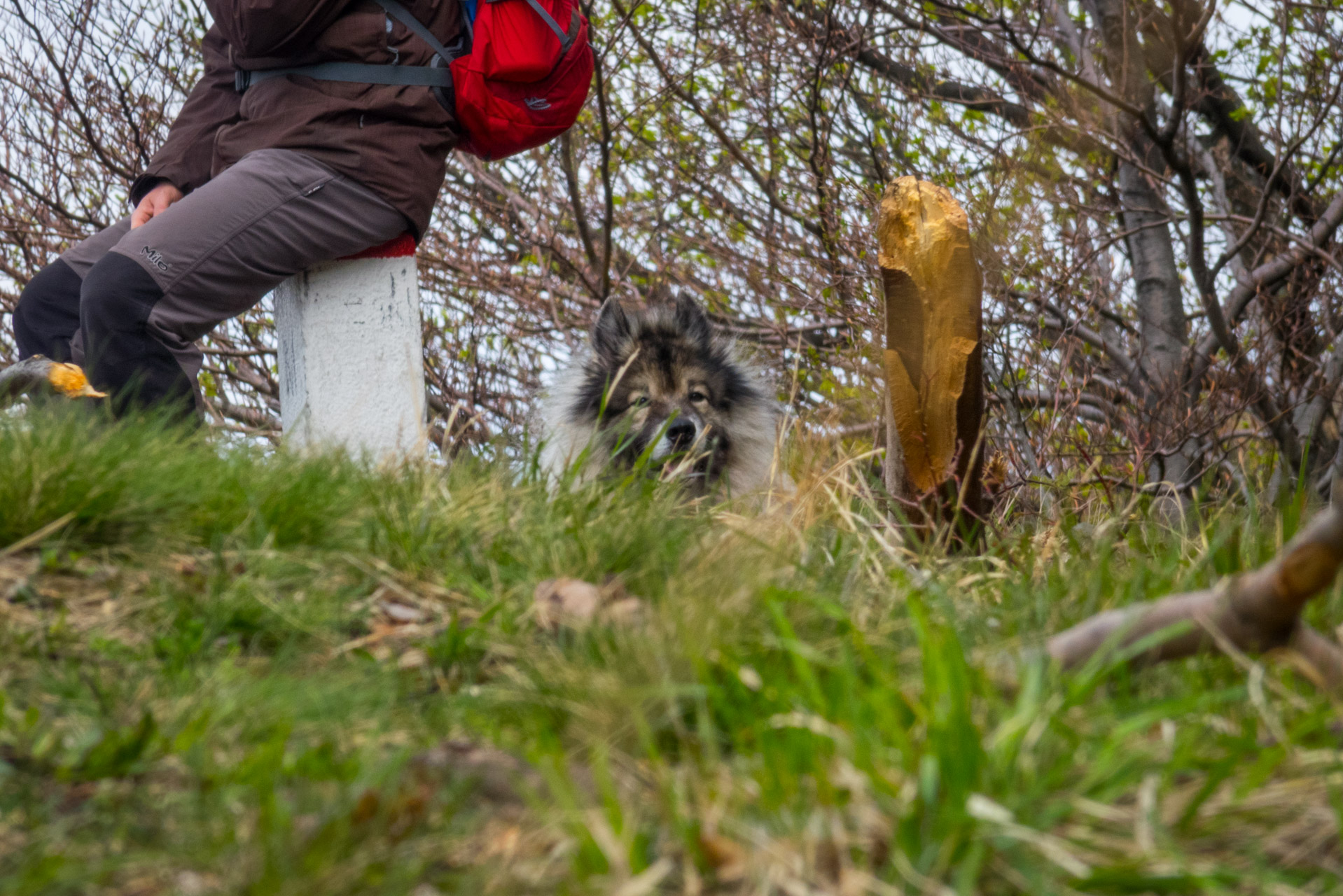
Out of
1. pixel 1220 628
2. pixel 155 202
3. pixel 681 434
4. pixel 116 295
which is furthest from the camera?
pixel 681 434

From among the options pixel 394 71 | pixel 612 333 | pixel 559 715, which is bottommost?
pixel 559 715

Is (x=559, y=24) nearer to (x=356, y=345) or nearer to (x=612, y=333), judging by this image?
(x=356, y=345)

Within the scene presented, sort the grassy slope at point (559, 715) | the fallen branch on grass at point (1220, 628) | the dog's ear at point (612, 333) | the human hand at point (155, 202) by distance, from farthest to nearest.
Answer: the dog's ear at point (612, 333)
the human hand at point (155, 202)
the fallen branch on grass at point (1220, 628)
the grassy slope at point (559, 715)

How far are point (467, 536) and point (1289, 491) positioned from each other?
7.62 feet

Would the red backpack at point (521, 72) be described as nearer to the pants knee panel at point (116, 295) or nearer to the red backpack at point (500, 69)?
the red backpack at point (500, 69)

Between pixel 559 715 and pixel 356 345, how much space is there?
2474 millimetres

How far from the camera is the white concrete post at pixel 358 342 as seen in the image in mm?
4148

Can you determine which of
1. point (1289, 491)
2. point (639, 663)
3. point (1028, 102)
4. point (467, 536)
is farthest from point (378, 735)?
point (1028, 102)

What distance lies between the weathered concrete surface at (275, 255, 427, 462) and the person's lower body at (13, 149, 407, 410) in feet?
0.81

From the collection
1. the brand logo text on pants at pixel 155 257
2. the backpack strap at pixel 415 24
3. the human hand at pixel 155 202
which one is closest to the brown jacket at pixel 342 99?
the backpack strap at pixel 415 24

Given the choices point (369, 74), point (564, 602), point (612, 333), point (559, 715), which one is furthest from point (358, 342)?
point (559, 715)

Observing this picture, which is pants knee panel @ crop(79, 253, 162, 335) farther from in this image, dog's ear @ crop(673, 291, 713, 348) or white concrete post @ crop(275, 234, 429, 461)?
dog's ear @ crop(673, 291, 713, 348)

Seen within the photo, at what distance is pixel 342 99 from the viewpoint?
3.70 meters

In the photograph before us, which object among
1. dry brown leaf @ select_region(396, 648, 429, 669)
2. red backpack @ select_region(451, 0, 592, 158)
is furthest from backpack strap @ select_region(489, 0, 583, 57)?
dry brown leaf @ select_region(396, 648, 429, 669)
